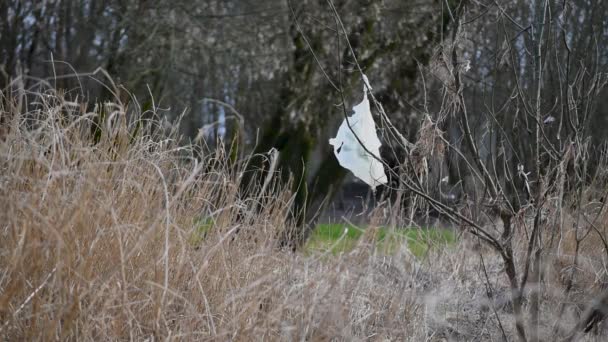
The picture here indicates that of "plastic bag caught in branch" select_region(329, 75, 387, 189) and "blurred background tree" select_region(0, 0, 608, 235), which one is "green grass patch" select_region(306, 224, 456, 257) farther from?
"blurred background tree" select_region(0, 0, 608, 235)

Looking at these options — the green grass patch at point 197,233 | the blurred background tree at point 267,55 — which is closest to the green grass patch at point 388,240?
the green grass patch at point 197,233

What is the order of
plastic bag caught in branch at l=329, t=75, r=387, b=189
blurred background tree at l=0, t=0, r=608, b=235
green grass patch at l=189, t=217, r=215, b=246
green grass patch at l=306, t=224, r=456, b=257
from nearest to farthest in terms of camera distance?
1. green grass patch at l=189, t=217, r=215, b=246
2. plastic bag caught in branch at l=329, t=75, r=387, b=189
3. green grass patch at l=306, t=224, r=456, b=257
4. blurred background tree at l=0, t=0, r=608, b=235

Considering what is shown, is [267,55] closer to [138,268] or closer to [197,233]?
[197,233]

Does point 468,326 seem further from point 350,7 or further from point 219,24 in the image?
point 219,24

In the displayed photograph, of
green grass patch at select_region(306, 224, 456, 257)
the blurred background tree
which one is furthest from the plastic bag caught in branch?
the blurred background tree

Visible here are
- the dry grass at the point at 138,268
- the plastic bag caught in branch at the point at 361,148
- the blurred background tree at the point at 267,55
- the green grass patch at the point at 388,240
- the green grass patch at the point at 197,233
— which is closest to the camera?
the dry grass at the point at 138,268

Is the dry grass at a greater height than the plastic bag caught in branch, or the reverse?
the plastic bag caught in branch

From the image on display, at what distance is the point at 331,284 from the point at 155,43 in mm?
6297

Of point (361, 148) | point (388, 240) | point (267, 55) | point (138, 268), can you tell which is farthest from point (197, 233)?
point (267, 55)

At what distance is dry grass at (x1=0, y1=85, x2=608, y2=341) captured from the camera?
7.25 ft

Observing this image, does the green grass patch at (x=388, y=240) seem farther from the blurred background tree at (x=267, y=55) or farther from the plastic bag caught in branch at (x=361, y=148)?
the blurred background tree at (x=267, y=55)

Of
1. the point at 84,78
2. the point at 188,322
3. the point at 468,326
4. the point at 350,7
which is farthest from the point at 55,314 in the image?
the point at 84,78

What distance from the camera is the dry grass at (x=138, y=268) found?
87.0 inches

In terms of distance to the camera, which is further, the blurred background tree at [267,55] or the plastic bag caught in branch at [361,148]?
the blurred background tree at [267,55]
